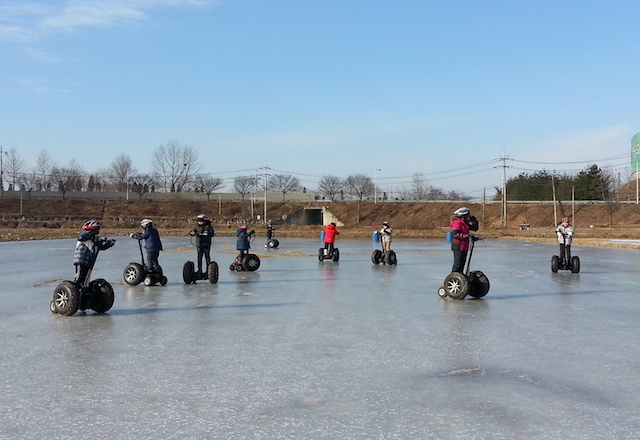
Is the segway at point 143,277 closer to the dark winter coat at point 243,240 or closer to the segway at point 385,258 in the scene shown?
the dark winter coat at point 243,240

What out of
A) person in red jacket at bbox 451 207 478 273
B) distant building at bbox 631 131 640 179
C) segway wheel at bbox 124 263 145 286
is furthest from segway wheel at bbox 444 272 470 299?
distant building at bbox 631 131 640 179

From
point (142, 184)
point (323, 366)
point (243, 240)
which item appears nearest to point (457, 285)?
point (323, 366)

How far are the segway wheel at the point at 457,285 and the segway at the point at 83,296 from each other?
21.9 feet

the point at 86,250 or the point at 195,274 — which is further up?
the point at 86,250

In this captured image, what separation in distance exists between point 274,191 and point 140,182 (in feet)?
105

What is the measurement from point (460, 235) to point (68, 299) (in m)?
7.76

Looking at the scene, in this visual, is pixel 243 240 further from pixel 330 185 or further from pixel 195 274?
pixel 330 185

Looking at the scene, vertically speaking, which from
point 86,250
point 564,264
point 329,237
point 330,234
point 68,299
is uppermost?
point 86,250

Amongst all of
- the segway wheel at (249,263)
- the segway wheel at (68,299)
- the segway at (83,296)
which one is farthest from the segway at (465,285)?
the segway wheel at (249,263)

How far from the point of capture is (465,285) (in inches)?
503

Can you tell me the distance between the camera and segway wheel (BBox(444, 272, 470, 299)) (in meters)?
12.8

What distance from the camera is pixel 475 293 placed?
13156 mm

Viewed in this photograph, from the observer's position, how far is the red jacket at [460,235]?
1308cm

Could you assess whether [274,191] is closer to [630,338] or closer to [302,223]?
[302,223]
